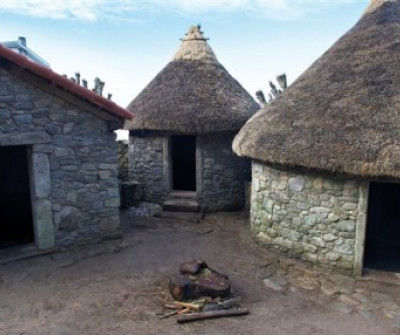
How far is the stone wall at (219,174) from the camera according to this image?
10.1m

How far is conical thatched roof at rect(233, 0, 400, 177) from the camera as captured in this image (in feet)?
19.2

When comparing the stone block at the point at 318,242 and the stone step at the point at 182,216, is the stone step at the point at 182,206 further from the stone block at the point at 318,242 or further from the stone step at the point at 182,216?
the stone block at the point at 318,242

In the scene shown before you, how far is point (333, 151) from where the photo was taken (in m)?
6.07

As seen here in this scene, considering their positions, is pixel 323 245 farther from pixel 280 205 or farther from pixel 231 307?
pixel 231 307

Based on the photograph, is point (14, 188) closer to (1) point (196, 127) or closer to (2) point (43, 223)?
(2) point (43, 223)

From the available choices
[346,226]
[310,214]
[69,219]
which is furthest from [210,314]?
[69,219]

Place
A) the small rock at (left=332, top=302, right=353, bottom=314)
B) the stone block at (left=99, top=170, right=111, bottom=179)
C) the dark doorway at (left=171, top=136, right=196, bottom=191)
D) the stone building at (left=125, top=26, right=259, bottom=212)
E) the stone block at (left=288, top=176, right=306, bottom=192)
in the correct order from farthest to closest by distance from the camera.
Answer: the dark doorway at (left=171, top=136, right=196, bottom=191) → the stone building at (left=125, top=26, right=259, bottom=212) → the stone block at (left=99, top=170, right=111, bottom=179) → the stone block at (left=288, top=176, right=306, bottom=192) → the small rock at (left=332, top=302, right=353, bottom=314)

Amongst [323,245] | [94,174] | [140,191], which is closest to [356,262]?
[323,245]

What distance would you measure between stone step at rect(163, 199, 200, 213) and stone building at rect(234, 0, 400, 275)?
2424mm

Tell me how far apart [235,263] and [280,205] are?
1.49 m

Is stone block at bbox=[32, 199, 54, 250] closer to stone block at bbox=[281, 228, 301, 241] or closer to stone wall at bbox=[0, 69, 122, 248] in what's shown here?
stone wall at bbox=[0, 69, 122, 248]

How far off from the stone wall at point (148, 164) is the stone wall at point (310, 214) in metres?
3.73

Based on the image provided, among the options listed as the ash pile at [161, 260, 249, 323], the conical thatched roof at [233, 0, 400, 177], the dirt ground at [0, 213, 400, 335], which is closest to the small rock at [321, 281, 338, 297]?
the dirt ground at [0, 213, 400, 335]

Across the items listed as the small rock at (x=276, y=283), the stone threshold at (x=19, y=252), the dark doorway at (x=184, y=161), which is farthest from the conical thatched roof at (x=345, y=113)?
the dark doorway at (x=184, y=161)
